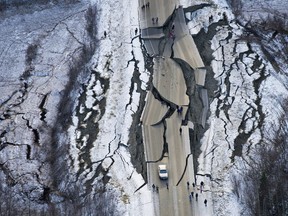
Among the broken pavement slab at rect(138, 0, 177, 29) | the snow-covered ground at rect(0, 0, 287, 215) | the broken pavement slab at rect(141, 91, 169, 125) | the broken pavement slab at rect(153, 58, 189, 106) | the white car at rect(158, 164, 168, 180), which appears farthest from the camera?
the broken pavement slab at rect(138, 0, 177, 29)

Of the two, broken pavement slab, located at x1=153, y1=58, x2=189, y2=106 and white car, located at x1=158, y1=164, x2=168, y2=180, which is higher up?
broken pavement slab, located at x1=153, y1=58, x2=189, y2=106

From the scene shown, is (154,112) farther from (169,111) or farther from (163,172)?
(163,172)

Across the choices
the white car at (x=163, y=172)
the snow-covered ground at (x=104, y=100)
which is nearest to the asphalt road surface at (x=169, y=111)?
the white car at (x=163, y=172)

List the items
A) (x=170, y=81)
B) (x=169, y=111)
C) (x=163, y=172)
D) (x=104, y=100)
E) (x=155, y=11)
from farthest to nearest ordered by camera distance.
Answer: (x=155, y=11)
(x=170, y=81)
(x=104, y=100)
(x=169, y=111)
(x=163, y=172)

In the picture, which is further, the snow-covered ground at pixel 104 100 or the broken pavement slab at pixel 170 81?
the broken pavement slab at pixel 170 81

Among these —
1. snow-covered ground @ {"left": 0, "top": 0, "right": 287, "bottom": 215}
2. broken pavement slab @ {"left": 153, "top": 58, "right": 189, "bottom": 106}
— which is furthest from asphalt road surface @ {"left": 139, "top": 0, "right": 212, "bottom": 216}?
snow-covered ground @ {"left": 0, "top": 0, "right": 287, "bottom": 215}

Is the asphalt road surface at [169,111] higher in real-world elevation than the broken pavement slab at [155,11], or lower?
lower

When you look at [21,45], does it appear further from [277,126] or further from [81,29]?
[277,126]

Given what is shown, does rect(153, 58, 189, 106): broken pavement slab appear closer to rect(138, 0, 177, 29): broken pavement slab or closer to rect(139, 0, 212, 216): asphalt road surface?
rect(139, 0, 212, 216): asphalt road surface

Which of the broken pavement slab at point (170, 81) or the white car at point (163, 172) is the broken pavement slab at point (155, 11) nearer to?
the broken pavement slab at point (170, 81)

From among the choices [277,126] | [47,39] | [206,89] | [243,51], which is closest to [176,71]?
[206,89]

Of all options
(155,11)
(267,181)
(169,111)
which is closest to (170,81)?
(169,111)

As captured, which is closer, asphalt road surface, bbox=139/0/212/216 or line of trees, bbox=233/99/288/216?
line of trees, bbox=233/99/288/216
